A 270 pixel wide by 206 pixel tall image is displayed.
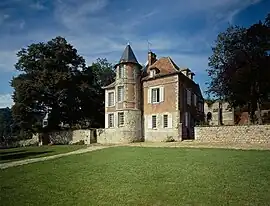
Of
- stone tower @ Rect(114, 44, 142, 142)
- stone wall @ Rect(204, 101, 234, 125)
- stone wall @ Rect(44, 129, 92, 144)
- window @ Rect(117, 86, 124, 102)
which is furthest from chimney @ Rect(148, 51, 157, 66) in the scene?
stone wall @ Rect(204, 101, 234, 125)

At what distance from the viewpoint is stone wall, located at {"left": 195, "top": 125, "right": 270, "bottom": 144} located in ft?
66.6

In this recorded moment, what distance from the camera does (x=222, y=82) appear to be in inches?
1145

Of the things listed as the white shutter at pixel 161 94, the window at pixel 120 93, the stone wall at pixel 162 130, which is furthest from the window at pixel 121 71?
the stone wall at pixel 162 130

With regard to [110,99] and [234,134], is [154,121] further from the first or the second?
[234,134]

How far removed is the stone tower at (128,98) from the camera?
28297 mm

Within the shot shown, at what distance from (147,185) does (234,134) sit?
50.9 ft

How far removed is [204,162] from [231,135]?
11.2 metres

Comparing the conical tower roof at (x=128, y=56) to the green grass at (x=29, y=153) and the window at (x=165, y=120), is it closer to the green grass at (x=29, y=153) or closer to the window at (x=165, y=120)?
the window at (x=165, y=120)

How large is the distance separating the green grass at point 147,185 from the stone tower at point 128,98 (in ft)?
55.8

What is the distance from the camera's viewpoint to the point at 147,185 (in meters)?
7.86

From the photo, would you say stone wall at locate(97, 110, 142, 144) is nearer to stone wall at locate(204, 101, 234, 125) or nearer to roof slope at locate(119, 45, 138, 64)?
roof slope at locate(119, 45, 138, 64)

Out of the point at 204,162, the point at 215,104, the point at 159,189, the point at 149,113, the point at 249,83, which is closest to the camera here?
the point at 159,189

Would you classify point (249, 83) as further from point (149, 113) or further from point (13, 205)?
point (13, 205)

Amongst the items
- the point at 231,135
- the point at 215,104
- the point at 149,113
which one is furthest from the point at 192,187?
the point at 215,104
